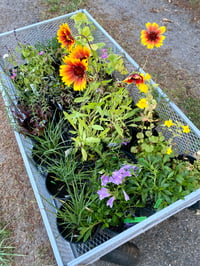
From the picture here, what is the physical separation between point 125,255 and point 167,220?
46 centimetres

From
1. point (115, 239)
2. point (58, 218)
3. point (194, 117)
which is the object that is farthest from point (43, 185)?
point (194, 117)

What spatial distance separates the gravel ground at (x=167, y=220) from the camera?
163cm

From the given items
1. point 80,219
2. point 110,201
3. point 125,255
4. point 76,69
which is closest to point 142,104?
point 76,69

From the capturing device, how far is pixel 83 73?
1.12 metres

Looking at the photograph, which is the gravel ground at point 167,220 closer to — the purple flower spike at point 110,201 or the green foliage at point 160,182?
the green foliage at point 160,182

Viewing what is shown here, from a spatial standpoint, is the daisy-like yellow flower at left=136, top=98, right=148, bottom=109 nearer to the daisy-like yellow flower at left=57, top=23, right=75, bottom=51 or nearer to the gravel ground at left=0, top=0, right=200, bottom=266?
the daisy-like yellow flower at left=57, top=23, right=75, bottom=51

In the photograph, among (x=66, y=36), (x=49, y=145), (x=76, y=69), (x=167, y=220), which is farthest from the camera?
(x=167, y=220)

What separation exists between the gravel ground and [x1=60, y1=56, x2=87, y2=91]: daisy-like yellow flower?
1077 mm

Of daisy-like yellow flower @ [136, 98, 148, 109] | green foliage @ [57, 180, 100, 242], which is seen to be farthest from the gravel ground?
daisy-like yellow flower @ [136, 98, 148, 109]

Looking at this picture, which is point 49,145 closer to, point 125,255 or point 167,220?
point 125,255

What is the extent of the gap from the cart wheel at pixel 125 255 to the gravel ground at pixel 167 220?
109mm

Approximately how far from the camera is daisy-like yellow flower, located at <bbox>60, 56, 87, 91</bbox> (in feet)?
3.61

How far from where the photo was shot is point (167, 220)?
1732 millimetres

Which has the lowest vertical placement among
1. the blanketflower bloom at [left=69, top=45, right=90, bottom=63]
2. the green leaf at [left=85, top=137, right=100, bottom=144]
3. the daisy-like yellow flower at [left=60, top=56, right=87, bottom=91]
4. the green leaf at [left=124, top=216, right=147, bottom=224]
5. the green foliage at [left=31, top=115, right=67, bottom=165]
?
the green leaf at [left=124, top=216, right=147, bottom=224]
